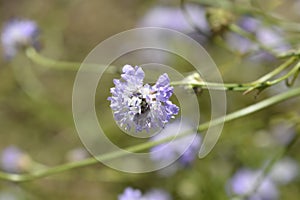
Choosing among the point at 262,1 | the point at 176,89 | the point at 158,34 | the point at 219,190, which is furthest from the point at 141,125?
the point at 262,1

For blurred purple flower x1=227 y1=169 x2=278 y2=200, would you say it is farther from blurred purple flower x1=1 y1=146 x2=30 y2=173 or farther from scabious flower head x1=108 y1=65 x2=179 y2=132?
scabious flower head x1=108 y1=65 x2=179 y2=132

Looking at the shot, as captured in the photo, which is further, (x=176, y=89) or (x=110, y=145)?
(x=110, y=145)

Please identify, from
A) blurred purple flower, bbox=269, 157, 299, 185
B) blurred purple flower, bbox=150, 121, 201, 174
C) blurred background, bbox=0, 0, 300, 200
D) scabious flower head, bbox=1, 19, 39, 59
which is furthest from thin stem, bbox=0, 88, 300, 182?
blurred purple flower, bbox=269, 157, 299, 185

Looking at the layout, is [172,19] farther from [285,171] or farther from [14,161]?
[14,161]

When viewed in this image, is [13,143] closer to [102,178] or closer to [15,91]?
[15,91]

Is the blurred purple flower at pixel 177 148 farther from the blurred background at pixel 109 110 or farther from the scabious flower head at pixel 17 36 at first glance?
the scabious flower head at pixel 17 36

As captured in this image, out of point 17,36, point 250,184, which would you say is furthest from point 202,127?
point 17,36
